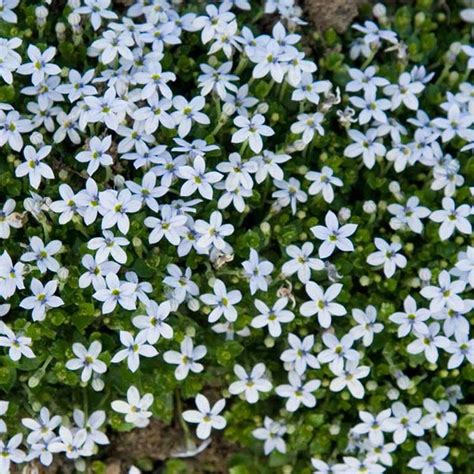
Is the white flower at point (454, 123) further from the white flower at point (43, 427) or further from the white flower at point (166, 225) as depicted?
the white flower at point (43, 427)

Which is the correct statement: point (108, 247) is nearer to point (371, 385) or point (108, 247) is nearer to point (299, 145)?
point (299, 145)

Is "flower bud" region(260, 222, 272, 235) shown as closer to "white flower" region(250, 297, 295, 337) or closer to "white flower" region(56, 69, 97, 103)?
"white flower" region(250, 297, 295, 337)

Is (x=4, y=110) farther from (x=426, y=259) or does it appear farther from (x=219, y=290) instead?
(x=426, y=259)

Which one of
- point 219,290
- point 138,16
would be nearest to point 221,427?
point 219,290

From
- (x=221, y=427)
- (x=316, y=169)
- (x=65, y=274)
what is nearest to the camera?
(x=65, y=274)

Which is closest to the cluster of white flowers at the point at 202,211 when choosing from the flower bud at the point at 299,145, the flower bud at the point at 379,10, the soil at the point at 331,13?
the flower bud at the point at 299,145

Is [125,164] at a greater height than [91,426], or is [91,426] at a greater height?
[125,164]
